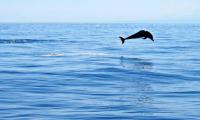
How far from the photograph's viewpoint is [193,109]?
43.8 ft

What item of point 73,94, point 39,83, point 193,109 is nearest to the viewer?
point 193,109

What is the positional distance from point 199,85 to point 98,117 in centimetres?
743

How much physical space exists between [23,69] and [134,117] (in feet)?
40.7

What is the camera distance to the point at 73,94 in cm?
1569

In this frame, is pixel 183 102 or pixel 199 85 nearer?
pixel 183 102

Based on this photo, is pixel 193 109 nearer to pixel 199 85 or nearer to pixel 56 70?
pixel 199 85

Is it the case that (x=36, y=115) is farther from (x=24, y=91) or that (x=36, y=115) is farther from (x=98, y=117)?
(x=24, y=91)

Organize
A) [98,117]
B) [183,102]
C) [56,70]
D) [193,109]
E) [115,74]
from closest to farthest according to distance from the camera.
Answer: [98,117]
[193,109]
[183,102]
[115,74]
[56,70]

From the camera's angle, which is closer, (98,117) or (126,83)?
(98,117)

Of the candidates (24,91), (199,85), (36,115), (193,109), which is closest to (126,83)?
(199,85)

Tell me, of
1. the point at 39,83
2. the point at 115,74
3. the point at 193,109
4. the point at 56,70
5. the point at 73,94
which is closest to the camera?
the point at 193,109

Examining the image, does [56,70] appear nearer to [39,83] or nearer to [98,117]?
[39,83]

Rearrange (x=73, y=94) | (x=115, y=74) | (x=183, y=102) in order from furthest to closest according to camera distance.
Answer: (x=115, y=74)
(x=73, y=94)
(x=183, y=102)

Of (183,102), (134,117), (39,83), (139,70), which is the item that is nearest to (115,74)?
(139,70)
